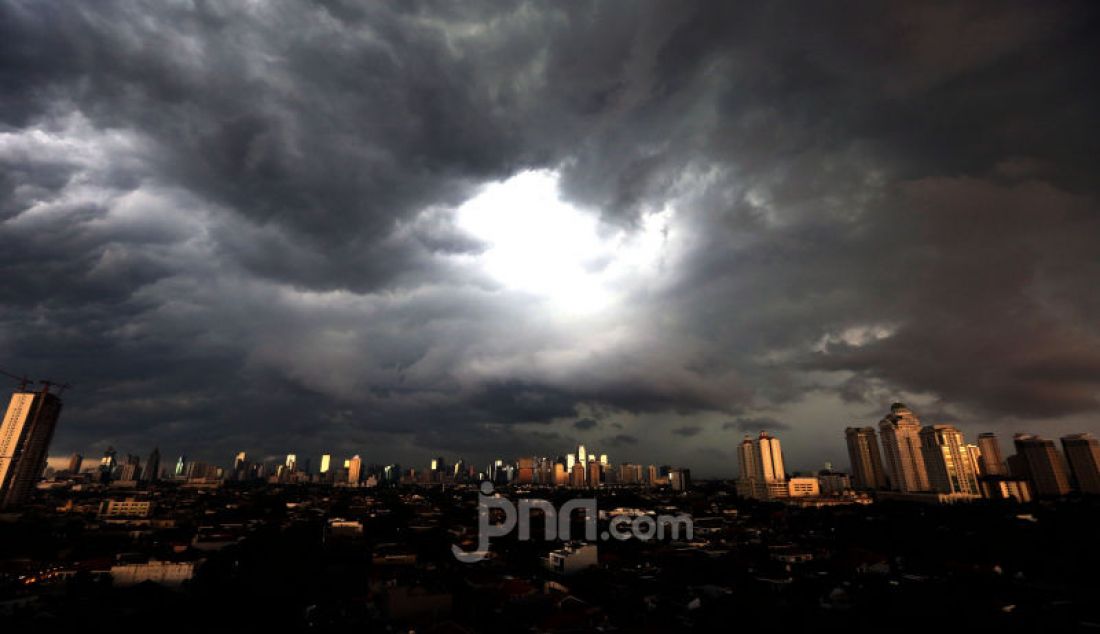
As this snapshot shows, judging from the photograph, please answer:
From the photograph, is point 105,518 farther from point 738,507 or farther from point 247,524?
point 738,507

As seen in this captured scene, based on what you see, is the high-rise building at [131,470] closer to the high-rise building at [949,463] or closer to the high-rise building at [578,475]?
the high-rise building at [578,475]

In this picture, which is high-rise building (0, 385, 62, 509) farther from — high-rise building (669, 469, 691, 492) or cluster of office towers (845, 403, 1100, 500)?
high-rise building (669, 469, 691, 492)

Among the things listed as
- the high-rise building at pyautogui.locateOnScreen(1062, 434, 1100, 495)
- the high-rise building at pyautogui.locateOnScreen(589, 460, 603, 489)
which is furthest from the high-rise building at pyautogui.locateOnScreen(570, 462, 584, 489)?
the high-rise building at pyautogui.locateOnScreen(1062, 434, 1100, 495)

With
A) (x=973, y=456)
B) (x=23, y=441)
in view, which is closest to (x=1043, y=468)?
(x=973, y=456)

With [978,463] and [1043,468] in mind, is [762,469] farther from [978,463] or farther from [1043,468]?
[1043,468]

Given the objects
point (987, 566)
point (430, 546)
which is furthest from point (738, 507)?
point (430, 546)

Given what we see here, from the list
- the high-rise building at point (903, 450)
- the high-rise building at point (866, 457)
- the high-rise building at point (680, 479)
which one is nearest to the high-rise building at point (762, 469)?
the high-rise building at point (866, 457)
